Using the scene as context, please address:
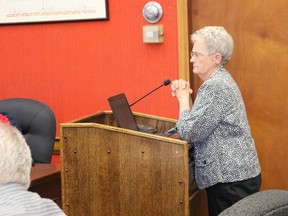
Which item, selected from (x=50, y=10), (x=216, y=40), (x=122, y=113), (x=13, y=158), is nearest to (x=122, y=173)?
(x=122, y=113)

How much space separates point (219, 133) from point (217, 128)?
0.03 m

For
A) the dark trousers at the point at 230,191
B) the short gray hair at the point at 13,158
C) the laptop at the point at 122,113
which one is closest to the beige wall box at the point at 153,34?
the laptop at the point at 122,113

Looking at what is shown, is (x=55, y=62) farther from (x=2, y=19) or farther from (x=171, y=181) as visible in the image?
(x=171, y=181)

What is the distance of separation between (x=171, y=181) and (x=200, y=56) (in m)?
0.61

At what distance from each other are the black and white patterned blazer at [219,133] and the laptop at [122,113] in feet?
0.90

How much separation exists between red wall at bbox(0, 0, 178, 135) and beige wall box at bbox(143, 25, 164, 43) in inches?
1.5

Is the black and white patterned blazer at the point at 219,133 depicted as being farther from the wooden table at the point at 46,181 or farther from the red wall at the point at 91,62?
the red wall at the point at 91,62

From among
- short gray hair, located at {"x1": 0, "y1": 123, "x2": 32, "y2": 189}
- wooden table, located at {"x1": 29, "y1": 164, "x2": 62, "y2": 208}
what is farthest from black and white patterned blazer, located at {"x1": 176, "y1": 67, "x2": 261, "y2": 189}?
short gray hair, located at {"x1": 0, "y1": 123, "x2": 32, "y2": 189}

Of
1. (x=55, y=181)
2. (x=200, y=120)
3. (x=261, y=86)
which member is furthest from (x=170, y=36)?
(x=55, y=181)

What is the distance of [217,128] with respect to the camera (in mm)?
2432

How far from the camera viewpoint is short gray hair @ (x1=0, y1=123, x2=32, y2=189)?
1332 millimetres

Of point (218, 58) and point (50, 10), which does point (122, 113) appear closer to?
point (218, 58)

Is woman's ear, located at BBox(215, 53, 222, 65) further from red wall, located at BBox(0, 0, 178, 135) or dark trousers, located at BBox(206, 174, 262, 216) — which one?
red wall, located at BBox(0, 0, 178, 135)

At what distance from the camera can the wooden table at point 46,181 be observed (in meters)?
2.29
